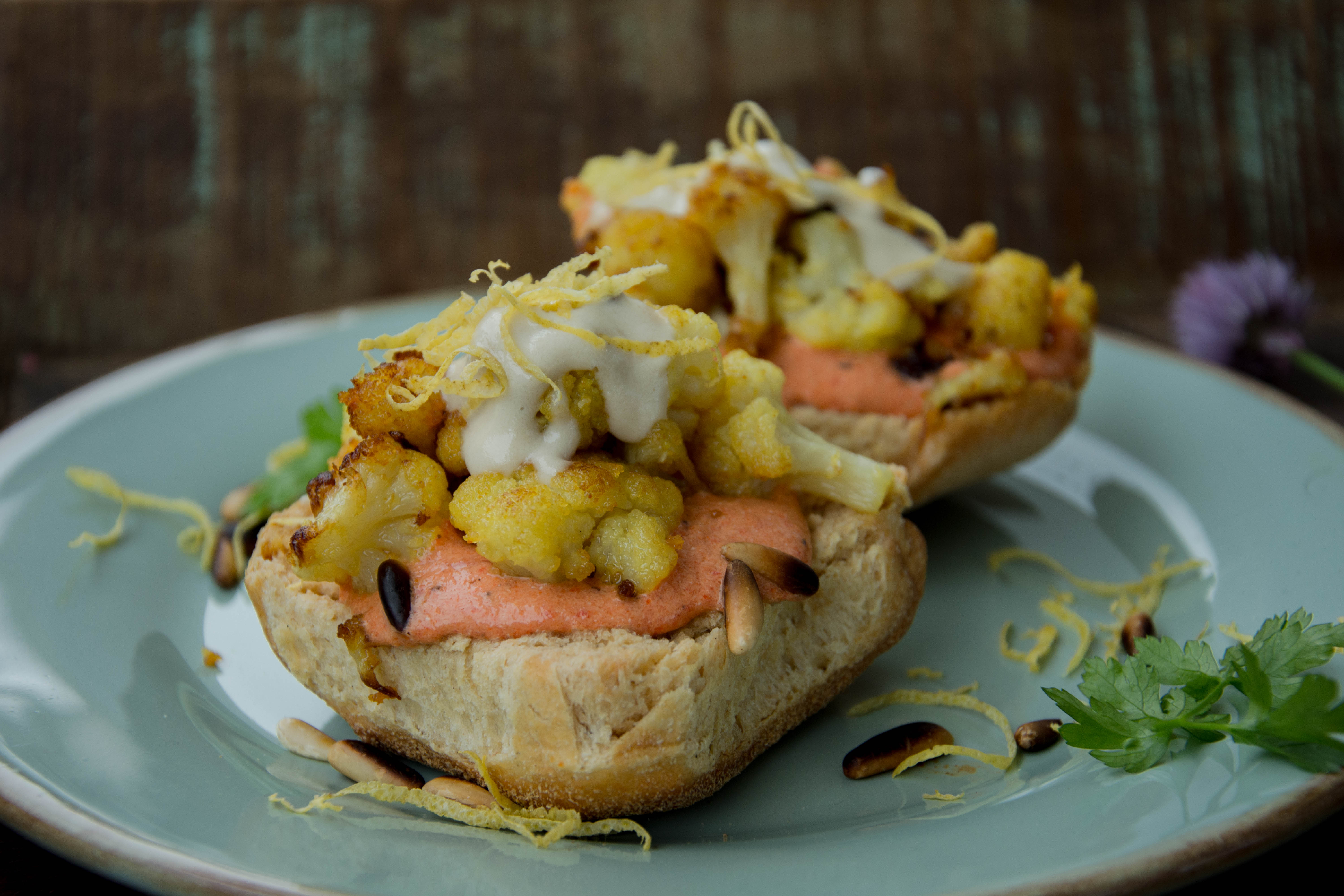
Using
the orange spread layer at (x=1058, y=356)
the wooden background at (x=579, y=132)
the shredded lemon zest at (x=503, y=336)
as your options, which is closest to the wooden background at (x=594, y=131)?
the wooden background at (x=579, y=132)

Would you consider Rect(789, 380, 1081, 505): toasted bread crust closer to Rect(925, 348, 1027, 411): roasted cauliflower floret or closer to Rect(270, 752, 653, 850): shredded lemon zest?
Answer: Rect(925, 348, 1027, 411): roasted cauliflower floret

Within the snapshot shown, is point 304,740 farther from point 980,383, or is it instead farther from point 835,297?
point 980,383

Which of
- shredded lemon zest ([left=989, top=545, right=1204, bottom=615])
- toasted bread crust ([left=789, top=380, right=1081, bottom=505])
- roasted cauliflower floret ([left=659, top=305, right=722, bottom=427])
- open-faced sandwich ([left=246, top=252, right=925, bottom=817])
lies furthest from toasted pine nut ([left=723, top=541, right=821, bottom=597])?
shredded lemon zest ([left=989, top=545, right=1204, bottom=615])

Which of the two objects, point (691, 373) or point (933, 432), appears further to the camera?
point (933, 432)

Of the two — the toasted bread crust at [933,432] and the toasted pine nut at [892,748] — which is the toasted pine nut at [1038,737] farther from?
the toasted bread crust at [933,432]

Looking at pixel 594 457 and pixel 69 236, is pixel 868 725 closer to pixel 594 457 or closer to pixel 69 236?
pixel 594 457

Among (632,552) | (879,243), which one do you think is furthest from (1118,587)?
(632,552)
